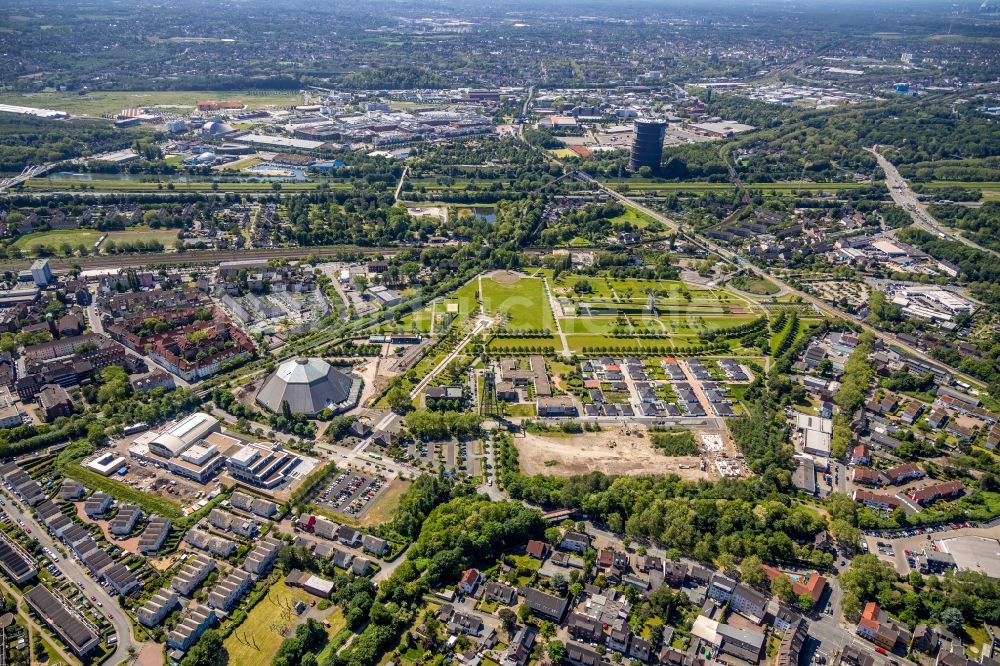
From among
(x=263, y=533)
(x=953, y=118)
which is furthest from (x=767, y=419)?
(x=953, y=118)

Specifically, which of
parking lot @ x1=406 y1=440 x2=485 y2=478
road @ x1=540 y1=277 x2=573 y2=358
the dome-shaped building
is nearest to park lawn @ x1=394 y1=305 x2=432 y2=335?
road @ x1=540 y1=277 x2=573 y2=358

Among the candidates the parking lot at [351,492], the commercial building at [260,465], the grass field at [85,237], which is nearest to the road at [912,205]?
the parking lot at [351,492]

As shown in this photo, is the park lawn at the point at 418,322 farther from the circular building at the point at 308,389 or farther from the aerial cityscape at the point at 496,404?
the circular building at the point at 308,389

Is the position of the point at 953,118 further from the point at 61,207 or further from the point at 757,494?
the point at 61,207

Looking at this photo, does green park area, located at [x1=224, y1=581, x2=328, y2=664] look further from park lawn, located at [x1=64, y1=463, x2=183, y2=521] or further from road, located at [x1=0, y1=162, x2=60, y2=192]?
road, located at [x1=0, y1=162, x2=60, y2=192]

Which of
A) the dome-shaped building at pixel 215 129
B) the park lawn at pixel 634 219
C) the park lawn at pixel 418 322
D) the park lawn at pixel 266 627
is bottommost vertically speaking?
the park lawn at pixel 266 627

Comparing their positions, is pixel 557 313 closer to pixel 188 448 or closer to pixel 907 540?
pixel 907 540
